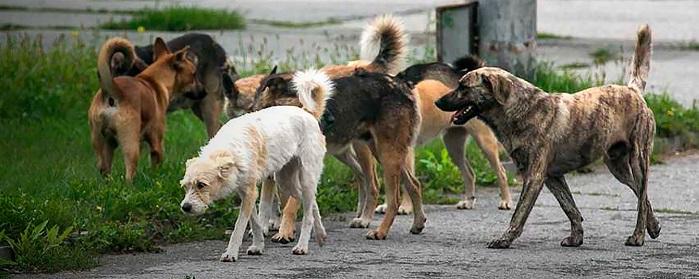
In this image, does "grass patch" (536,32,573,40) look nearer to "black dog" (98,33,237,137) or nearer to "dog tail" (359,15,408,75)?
"black dog" (98,33,237,137)

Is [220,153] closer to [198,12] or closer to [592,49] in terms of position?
[592,49]

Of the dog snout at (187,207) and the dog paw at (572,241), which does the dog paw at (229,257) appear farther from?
the dog paw at (572,241)

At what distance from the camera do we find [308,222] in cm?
984

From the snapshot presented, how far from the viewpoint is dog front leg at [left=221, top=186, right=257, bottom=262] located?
939 centimetres

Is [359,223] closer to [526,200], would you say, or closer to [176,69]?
[526,200]

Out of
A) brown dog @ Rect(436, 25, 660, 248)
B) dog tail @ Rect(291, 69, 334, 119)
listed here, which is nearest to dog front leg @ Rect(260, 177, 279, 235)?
dog tail @ Rect(291, 69, 334, 119)

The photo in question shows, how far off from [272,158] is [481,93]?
1.41 m

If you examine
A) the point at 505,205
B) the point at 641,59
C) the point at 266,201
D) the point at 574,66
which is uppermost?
the point at 641,59

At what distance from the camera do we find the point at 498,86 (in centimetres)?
1009

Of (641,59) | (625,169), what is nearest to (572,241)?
(625,169)

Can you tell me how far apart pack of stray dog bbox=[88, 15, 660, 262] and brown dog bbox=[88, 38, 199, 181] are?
1 centimetres

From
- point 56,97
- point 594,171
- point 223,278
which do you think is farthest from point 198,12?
point 223,278

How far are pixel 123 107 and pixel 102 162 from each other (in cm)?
45

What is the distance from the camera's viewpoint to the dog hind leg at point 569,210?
10.2 meters
